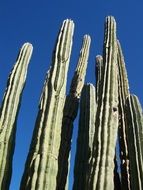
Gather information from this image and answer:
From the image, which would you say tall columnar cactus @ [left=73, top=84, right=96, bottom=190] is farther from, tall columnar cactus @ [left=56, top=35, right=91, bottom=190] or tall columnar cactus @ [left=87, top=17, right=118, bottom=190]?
tall columnar cactus @ [left=87, top=17, right=118, bottom=190]

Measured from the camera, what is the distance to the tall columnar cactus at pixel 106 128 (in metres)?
6.80

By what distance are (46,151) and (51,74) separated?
1930 millimetres

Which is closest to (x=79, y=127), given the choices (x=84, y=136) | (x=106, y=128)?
(x=84, y=136)

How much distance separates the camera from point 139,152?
8352mm

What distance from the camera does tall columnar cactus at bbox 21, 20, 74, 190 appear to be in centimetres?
678

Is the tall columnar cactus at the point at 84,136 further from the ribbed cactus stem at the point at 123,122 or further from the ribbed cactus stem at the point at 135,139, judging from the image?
the ribbed cactus stem at the point at 135,139

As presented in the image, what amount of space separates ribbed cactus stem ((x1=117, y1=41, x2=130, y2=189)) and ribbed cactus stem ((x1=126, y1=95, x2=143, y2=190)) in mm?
367

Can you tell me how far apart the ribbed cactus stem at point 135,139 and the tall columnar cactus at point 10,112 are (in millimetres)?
2508

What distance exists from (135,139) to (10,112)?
2773 millimetres

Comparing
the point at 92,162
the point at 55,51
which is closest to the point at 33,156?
the point at 92,162

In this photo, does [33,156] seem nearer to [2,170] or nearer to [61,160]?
[2,170]

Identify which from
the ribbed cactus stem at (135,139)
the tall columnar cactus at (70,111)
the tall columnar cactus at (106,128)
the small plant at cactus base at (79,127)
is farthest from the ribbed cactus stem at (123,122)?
the tall columnar cactus at (106,128)

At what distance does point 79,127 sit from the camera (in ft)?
31.6

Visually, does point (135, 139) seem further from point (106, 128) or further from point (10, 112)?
point (10, 112)
